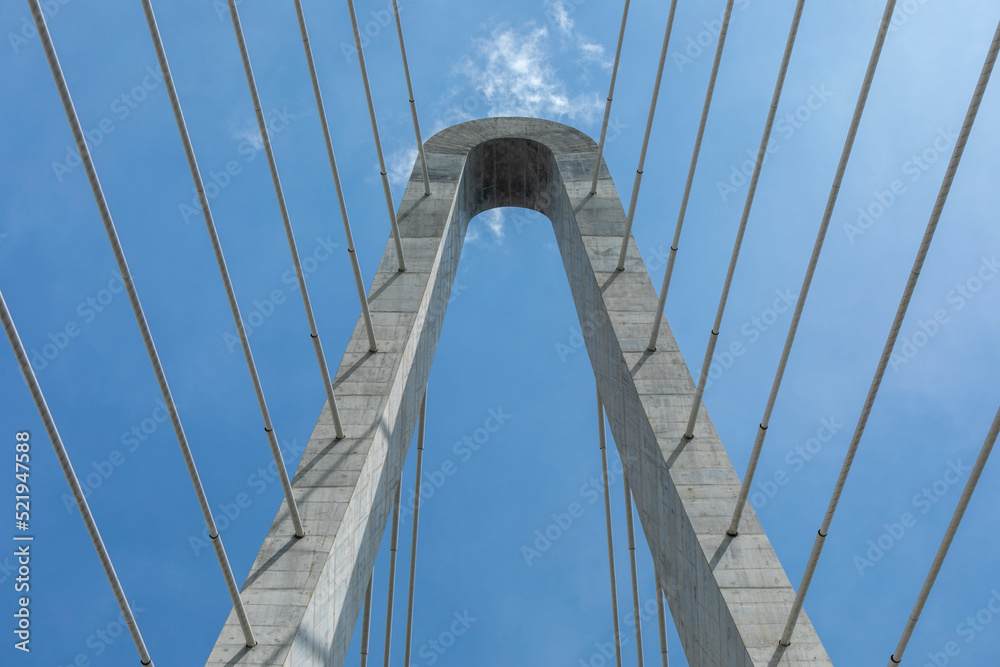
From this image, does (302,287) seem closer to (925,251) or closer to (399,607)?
(925,251)

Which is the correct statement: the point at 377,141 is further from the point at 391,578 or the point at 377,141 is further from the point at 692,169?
the point at 391,578

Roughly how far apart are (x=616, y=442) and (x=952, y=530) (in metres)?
9.96

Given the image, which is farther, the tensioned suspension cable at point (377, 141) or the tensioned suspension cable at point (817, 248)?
the tensioned suspension cable at point (377, 141)

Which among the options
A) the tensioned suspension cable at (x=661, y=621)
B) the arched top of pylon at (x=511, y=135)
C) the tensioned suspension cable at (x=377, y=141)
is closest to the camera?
the tensioned suspension cable at (x=377, y=141)

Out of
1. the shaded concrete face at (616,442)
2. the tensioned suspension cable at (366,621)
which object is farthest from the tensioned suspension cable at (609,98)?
the tensioned suspension cable at (366,621)

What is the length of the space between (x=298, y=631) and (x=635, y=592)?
10940 millimetres

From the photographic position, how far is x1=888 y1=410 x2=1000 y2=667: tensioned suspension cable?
812 centimetres

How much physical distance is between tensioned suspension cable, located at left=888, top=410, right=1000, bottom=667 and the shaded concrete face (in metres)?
2.96

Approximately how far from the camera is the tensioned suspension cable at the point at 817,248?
397 inches

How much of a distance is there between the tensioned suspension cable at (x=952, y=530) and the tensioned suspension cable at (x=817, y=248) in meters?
3.13

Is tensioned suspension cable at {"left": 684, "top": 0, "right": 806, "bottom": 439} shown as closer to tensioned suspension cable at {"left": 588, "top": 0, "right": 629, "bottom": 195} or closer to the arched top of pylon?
tensioned suspension cable at {"left": 588, "top": 0, "right": 629, "bottom": 195}

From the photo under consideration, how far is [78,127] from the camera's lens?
312 inches

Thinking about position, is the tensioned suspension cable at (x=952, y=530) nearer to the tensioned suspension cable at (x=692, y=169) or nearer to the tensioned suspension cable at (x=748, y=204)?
the tensioned suspension cable at (x=748, y=204)

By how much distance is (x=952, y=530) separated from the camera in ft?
28.0
